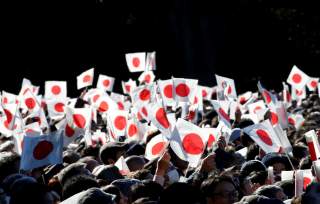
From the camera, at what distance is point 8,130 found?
43.9 feet

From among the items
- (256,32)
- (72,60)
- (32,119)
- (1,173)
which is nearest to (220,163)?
(1,173)

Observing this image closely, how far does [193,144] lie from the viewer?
411 inches

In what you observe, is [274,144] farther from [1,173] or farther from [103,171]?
[1,173]

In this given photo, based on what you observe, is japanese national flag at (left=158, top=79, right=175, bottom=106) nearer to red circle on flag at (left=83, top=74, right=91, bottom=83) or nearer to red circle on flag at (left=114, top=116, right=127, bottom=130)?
red circle on flag at (left=114, top=116, right=127, bottom=130)

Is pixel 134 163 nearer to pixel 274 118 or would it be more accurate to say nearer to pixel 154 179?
pixel 154 179

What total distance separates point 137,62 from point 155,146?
964 cm

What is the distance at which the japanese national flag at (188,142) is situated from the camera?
10297 millimetres

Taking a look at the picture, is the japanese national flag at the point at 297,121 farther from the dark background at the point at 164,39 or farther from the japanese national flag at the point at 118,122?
the dark background at the point at 164,39

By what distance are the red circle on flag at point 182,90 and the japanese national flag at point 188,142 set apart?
511 cm

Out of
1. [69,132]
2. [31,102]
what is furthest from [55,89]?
[69,132]

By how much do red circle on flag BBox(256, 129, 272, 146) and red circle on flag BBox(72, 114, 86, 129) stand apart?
130 inches

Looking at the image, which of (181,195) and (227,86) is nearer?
(181,195)

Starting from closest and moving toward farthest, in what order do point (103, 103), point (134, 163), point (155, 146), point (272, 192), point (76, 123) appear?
1. point (272, 192)
2. point (134, 163)
3. point (155, 146)
4. point (76, 123)
5. point (103, 103)

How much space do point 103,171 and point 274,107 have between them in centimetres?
576
